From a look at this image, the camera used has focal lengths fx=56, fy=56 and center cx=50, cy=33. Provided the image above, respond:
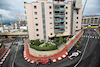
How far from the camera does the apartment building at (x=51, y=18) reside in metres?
26.1

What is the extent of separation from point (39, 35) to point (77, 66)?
20.4m

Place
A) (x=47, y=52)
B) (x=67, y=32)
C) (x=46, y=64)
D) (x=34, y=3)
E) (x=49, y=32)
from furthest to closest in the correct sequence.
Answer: (x=67, y=32), (x=49, y=32), (x=34, y=3), (x=47, y=52), (x=46, y=64)

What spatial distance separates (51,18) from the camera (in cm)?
2831

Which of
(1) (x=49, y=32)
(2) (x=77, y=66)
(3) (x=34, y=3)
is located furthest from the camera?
(1) (x=49, y=32)

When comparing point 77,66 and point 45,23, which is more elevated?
point 45,23

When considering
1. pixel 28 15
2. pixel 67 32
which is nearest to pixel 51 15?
pixel 28 15

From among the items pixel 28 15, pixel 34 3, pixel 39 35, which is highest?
pixel 34 3

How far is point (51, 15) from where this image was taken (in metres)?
28.0

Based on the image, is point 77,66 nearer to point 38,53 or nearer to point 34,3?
point 38,53

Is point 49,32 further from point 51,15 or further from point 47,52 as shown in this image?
point 47,52

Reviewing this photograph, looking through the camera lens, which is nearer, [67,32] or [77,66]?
[77,66]

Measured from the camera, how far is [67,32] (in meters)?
32.1

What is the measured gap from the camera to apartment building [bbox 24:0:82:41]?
26078 millimetres

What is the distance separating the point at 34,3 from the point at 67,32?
73.6ft
